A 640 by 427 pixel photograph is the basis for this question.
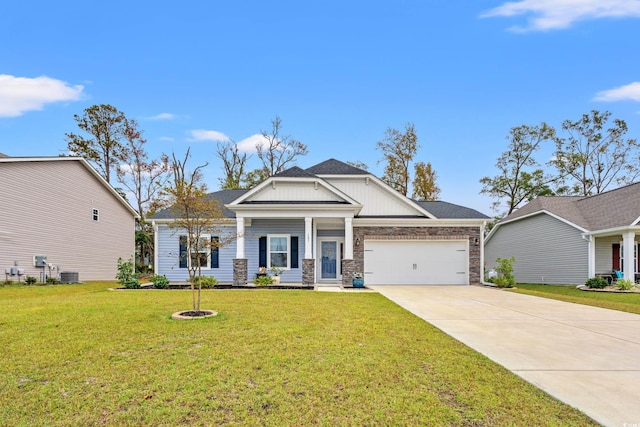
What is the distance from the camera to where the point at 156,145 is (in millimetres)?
30422

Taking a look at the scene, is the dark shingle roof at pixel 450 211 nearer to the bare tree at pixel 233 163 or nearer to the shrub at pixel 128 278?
the shrub at pixel 128 278

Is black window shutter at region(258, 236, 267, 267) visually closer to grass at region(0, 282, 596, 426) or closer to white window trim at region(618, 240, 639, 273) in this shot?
grass at region(0, 282, 596, 426)

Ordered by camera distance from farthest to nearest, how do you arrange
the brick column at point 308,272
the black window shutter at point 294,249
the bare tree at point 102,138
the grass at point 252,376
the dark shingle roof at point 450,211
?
1. the bare tree at point 102,138
2. the dark shingle roof at point 450,211
3. the black window shutter at point 294,249
4. the brick column at point 308,272
5. the grass at point 252,376

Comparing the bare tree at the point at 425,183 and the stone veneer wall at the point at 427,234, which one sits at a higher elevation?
the bare tree at the point at 425,183

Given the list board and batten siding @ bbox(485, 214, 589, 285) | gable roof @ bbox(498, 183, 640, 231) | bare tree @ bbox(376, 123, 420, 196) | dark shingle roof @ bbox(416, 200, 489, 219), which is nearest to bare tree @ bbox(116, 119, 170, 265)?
bare tree @ bbox(376, 123, 420, 196)

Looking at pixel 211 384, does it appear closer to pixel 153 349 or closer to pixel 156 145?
pixel 153 349

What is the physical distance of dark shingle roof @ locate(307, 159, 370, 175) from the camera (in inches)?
757

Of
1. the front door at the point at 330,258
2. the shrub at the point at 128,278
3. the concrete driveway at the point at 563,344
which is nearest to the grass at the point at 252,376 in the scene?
the concrete driveway at the point at 563,344

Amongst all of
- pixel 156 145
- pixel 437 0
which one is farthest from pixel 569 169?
pixel 156 145

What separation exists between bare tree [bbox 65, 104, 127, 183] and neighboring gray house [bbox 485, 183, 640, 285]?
28.8 metres

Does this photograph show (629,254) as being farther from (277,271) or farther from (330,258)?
(277,271)

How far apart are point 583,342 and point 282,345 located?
480 centimetres

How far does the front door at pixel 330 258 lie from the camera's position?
1792cm

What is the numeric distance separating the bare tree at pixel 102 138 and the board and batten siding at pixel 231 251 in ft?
52.9
